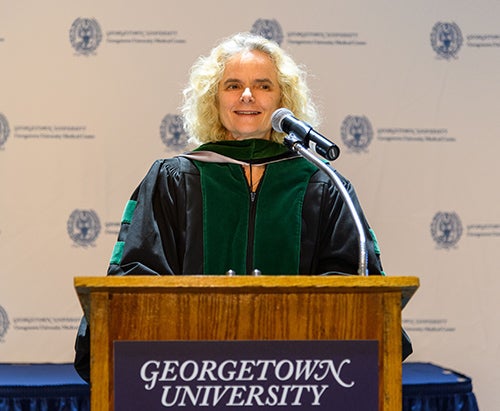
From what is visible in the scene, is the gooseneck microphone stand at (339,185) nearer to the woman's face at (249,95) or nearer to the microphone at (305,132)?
the microphone at (305,132)

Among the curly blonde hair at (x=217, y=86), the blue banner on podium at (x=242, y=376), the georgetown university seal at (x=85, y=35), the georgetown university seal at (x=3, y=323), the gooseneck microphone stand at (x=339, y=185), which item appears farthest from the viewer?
the georgetown university seal at (x=85, y=35)

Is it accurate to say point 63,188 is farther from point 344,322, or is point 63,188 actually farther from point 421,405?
point 344,322

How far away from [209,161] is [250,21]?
5.59 ft

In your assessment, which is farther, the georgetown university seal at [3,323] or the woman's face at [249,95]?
the georgetown university seal at [3,323]

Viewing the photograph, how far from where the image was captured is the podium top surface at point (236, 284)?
1.63m

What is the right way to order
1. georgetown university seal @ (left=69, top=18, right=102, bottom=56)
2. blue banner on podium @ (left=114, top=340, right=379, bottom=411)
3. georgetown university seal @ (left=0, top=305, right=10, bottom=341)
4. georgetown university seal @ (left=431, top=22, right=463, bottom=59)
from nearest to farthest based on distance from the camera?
1. blue banner on podium @ (left=114, top=340, right=379, bottom=411)
2. georgetown university seal @ (left=0, top=305, right=10, bottom=341)
3. georgetown university seal @ (left=69, top=18, right=102, bottom=56)
4. georgetown university seal @ (left=431, top=22, right=463, bottom=59)

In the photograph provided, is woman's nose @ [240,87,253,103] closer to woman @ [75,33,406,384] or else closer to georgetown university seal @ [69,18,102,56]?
woman @ [75,33,406,384]

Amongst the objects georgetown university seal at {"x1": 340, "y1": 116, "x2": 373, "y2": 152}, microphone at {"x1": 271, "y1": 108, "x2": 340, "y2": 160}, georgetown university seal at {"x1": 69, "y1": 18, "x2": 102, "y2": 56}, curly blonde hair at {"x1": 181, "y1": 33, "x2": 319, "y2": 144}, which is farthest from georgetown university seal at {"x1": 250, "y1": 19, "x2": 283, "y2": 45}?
microphone at {"x1": 271, "y1": 108, "x2": 340, "y2": 160}

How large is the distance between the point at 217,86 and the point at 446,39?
6.24ft

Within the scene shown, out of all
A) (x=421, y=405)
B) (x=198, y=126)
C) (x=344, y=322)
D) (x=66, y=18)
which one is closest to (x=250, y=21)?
(x=66, y=18)

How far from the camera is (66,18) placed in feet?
13.8

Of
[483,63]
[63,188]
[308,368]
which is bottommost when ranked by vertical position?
[308,368]

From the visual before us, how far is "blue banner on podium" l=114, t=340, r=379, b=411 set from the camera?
1618 millimetres

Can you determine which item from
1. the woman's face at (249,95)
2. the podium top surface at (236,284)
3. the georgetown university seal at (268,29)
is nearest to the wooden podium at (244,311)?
the podium top surface at (236,284)
